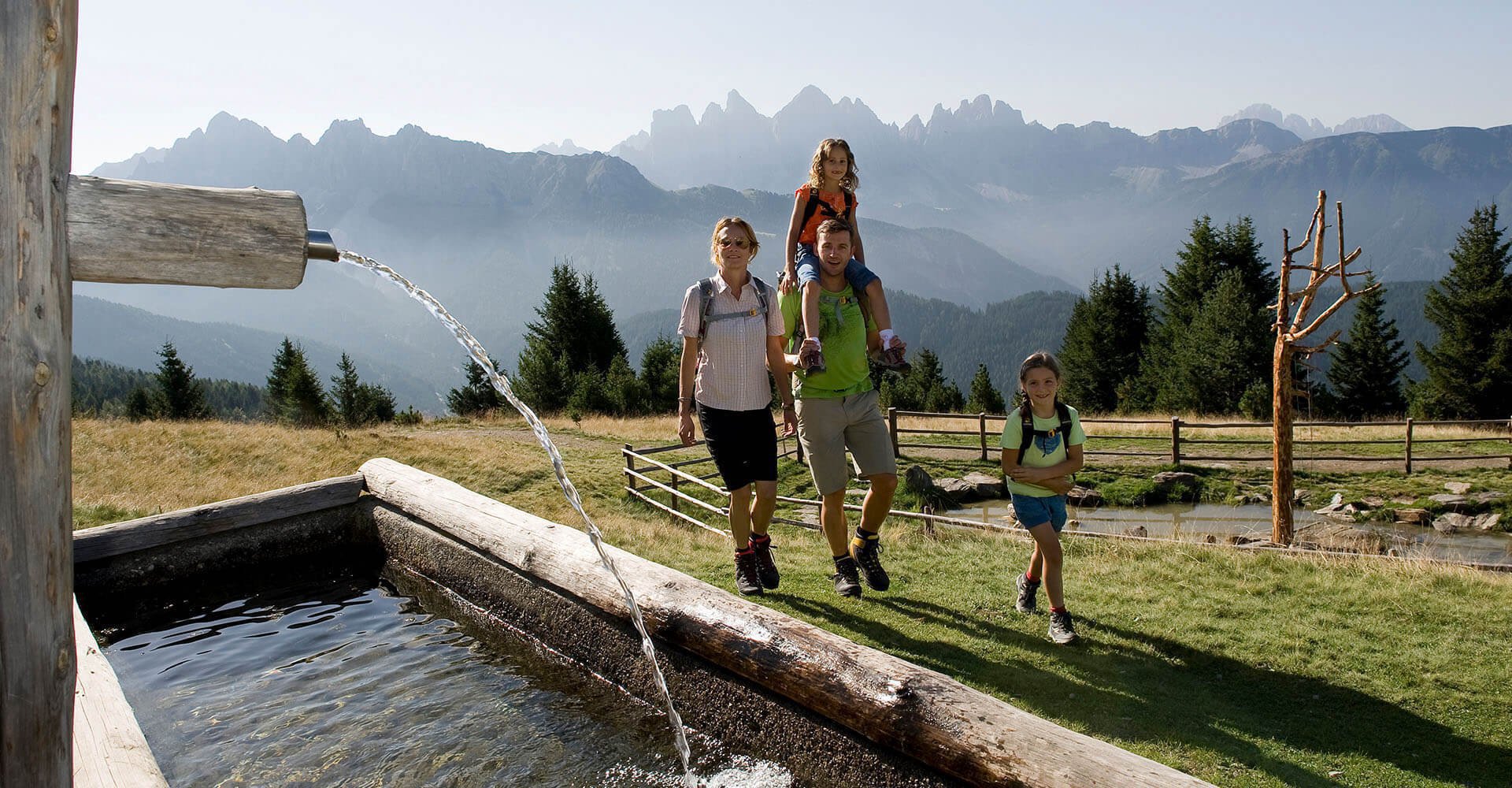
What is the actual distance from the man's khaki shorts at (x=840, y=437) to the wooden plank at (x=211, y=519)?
4.85m

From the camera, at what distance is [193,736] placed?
14.7 ft

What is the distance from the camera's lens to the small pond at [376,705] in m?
4.00

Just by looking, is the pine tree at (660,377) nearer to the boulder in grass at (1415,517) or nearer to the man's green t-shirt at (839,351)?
the boulder in grass at (1415,517)

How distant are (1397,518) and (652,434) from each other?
1647 cm

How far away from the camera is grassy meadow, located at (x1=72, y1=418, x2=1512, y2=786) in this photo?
11.7 ft

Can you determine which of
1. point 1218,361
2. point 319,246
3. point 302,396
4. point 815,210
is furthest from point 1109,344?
point 319,246

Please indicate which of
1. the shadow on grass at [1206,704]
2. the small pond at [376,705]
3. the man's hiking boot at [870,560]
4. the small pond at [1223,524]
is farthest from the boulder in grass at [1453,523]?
the small pond at [376,705]

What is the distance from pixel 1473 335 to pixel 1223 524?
133 feet

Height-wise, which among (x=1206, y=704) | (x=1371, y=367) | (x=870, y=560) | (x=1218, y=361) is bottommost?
(x=1206, y=704)

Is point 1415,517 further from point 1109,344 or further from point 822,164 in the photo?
point 1109,344

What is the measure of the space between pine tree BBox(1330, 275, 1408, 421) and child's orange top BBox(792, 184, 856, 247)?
164 ft

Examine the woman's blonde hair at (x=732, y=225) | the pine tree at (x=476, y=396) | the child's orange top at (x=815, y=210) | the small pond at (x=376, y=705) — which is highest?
the child's orange top at (x=815, y=210)

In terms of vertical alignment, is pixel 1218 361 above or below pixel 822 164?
below

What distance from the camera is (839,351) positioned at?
4.89 m
